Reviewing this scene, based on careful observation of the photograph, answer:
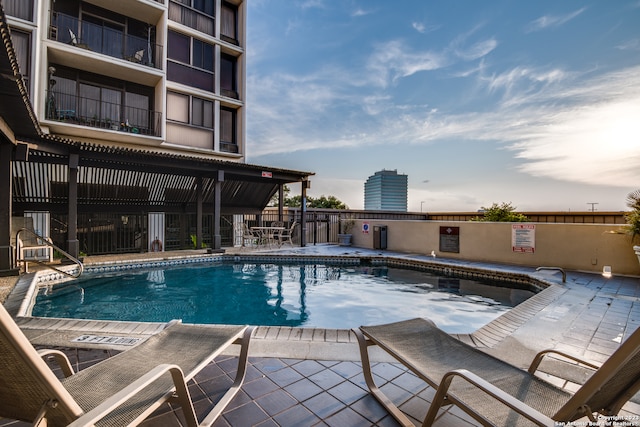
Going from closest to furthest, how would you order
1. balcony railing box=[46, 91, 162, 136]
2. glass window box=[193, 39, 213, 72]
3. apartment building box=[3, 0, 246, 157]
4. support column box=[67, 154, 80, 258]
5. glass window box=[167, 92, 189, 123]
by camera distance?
1. support column box=[67, 154, 80, 258]
2. apartment building box=[3, 0, 246, 157]
3. balcony railing box=[46, 91, 162, 136]
4. glass window box=[167, 92, 189, 123]
5. glass window box=[193, 39, 213, 72]

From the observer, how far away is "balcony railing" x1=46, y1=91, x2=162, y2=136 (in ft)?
30.4

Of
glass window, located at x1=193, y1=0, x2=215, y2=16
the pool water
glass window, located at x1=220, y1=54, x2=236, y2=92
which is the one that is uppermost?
glass window, located at x1=193, y1=0, x2=215, y2=16

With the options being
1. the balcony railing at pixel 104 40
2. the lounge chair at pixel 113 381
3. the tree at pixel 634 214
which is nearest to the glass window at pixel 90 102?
the balcony railing at pixel 104 40

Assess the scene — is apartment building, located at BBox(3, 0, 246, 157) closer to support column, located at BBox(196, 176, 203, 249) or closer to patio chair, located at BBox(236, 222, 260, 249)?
support column, located at BBox(196, 176, 203, 249)

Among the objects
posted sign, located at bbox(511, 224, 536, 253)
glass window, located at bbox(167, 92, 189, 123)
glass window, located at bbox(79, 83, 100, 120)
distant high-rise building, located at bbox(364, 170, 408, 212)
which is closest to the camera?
posted sign, located at bbox(511, 224, 536, 253)

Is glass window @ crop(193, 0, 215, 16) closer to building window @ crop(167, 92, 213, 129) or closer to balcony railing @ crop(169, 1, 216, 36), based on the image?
balcony railing @ crop(169, 1, 216, 36)

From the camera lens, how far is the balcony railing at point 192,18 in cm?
1166

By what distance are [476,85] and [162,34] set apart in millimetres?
12623

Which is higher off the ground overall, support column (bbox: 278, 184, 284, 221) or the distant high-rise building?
the distant high-rise building

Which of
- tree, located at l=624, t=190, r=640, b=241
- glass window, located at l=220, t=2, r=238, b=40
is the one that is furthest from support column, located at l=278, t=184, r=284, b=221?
tree, located at l=624, t=190, r=640, b=241

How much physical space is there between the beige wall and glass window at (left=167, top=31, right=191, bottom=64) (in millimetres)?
11292

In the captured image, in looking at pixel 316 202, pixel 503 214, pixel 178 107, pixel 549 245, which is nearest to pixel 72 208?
pixel 178 107

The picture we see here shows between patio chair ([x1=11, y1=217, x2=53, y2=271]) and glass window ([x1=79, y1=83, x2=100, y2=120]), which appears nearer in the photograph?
patio chair ([x1=11, y1=217, x2=53, y2=271])

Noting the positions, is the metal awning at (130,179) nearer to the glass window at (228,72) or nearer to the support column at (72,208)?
the support column at (72,208)
